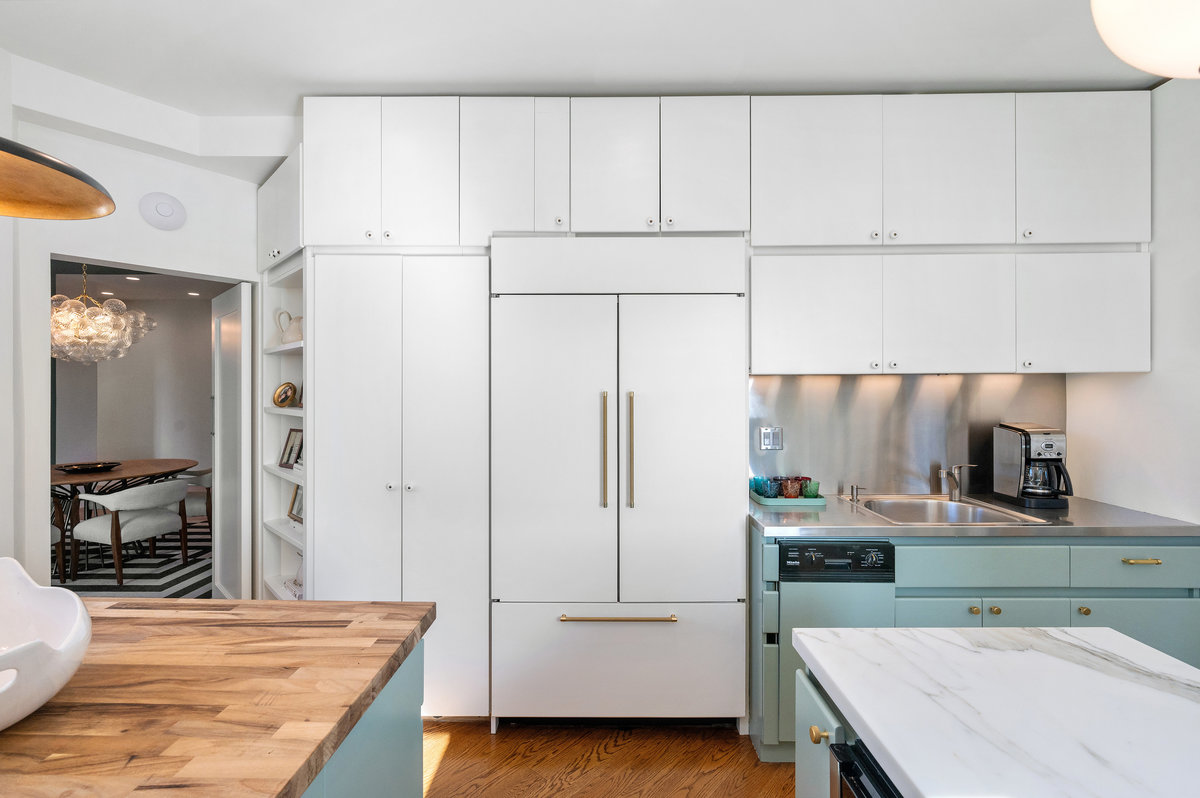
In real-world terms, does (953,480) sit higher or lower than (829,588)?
higher

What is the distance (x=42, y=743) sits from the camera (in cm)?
83

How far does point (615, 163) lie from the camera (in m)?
2.41

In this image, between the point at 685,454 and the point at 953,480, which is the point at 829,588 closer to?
the point at 685,454

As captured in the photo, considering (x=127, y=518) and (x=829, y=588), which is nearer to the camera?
(x=829, y=588)

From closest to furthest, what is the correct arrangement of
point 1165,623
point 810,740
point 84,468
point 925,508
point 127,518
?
point 810,740
point 1165,623
point 925,508
point 127,518
point 84,468

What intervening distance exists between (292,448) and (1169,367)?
3.94m

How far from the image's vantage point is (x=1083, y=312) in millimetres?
2398

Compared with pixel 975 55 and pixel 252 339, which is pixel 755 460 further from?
pixel 252 339

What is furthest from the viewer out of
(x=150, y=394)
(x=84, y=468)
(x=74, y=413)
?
(x=150, y=394)

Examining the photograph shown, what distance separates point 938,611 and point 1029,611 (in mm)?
336

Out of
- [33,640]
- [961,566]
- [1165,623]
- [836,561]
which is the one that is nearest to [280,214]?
[33,640]

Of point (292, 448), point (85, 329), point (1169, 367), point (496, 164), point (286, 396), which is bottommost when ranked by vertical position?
point (292, 448)

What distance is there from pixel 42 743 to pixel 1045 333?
3176 millimetres

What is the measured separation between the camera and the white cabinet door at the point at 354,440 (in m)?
2.42
